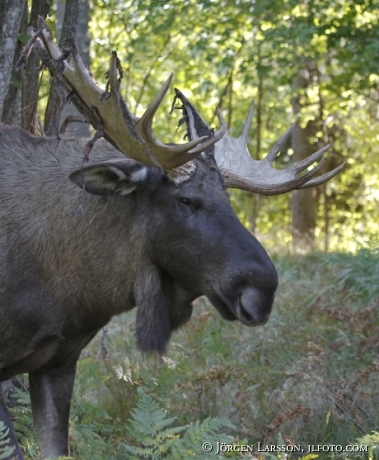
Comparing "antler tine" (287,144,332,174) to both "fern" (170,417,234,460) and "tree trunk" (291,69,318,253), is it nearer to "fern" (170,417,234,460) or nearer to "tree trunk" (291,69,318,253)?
"fern" (170,417,234,460)

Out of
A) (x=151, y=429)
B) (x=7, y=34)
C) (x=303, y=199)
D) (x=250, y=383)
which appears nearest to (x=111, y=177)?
(x=151, y=429)

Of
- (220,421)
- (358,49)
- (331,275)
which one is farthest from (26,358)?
(358,49)

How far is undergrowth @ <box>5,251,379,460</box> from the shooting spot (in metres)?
5.04

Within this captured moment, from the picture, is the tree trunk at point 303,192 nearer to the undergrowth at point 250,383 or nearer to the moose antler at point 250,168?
the undergrowth at point 250,383

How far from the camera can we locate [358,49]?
11242 millimetres

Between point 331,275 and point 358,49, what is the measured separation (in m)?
4.06

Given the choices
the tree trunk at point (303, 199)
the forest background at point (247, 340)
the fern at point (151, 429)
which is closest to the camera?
the fern at point (151, 429)

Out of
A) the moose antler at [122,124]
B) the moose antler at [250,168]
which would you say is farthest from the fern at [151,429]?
the moose antler at [250,168]

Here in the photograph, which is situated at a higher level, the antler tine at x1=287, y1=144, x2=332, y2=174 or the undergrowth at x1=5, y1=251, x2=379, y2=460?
the antler tine at x1=287, y1=144, x2=332, y2=174

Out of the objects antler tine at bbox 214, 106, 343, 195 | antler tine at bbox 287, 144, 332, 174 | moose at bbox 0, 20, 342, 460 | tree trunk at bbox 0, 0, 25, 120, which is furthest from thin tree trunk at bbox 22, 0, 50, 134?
antler tine at bbox 287, 144, 332, 174

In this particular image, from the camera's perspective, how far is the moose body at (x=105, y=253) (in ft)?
14.4

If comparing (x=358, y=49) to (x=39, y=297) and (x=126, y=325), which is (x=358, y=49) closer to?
(x=126, y=325)

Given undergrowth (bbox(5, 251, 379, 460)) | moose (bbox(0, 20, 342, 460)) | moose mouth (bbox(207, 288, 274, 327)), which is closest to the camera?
moose mouth (bbox(207, 288, 274, 327))

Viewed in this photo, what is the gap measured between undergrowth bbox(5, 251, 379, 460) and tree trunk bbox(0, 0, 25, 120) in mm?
2288
